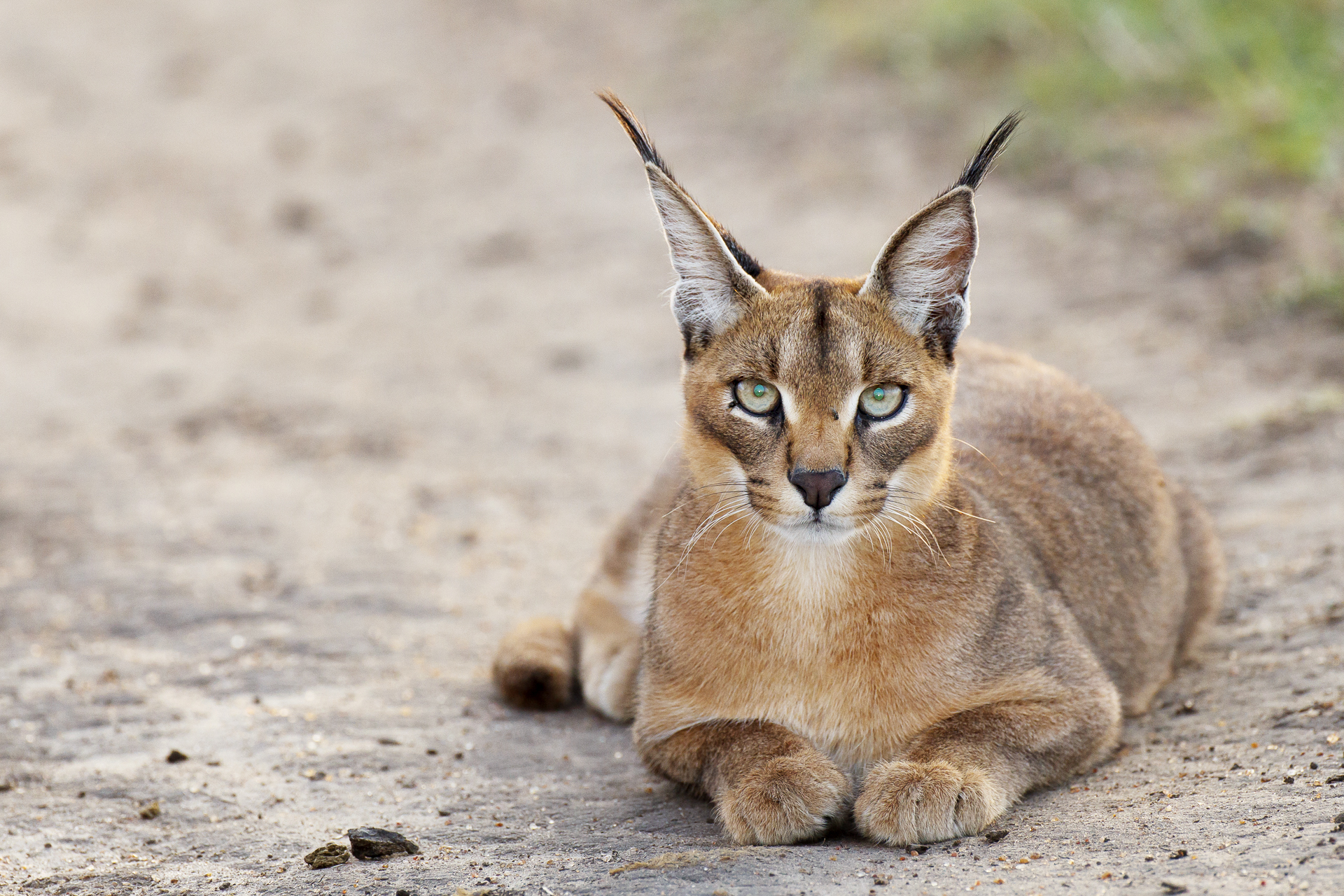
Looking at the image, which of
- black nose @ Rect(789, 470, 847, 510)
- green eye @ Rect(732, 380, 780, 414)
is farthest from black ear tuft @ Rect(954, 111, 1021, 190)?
black nose @ Rect(789, 470, 847, 510)

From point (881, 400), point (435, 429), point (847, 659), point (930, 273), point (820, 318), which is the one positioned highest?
point (930, 273)

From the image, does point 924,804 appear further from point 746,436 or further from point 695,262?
point 695,262

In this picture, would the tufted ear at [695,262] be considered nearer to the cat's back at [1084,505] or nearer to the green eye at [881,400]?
the green eye at [881,400]

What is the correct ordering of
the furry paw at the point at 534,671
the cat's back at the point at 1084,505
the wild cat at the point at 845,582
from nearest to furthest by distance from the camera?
the wild cat at the point at 845,582 → the cat's back at the point at 1084,505 → the furry paw at the point at 534,671

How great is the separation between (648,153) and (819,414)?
36.5 inches

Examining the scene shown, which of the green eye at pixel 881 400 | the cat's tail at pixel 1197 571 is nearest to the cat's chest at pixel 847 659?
the green eye at pixel 881 400

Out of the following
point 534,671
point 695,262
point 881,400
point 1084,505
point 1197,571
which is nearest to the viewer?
point 881,400

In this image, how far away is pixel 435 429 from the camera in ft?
29.8

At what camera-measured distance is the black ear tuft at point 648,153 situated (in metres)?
4.09

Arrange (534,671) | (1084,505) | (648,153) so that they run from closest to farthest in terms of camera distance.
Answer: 1. (648,153)
2. (1084,505)
3. (534,671)

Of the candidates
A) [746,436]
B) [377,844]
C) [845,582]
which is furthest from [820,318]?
[377,844]

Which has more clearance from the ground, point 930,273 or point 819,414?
point 930,273

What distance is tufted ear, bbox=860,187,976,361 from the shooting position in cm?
404

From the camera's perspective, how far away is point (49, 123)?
14.6 m
